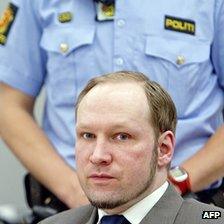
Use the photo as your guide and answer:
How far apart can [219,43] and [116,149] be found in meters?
0.82

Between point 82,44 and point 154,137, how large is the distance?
749 mm

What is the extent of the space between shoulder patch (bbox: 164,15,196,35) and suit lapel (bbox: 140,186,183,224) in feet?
2.47

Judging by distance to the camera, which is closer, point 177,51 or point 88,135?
point 88,135

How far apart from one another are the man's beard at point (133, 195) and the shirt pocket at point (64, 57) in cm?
74

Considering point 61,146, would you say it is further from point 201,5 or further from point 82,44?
point 201,5

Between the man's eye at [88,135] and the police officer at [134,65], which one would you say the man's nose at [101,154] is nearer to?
the man's eye at [88,135]

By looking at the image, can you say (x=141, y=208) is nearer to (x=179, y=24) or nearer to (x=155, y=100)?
(x=155, y=100)

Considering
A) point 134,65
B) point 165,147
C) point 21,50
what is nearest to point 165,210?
point 165,147

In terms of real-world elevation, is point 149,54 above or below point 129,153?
below

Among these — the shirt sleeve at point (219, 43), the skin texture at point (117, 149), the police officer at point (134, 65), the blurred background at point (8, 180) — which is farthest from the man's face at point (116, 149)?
the blurred background at point (8, 180)

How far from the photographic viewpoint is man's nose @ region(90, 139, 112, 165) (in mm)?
1509

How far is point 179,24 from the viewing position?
87.5 inches

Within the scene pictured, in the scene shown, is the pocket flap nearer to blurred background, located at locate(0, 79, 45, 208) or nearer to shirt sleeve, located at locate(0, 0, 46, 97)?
shirt sleeve, located at locate(0, 0, 46, 97)

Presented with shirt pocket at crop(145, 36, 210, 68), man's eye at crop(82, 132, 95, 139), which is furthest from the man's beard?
shirt pocket at crop(145, 36, 210, 68)
